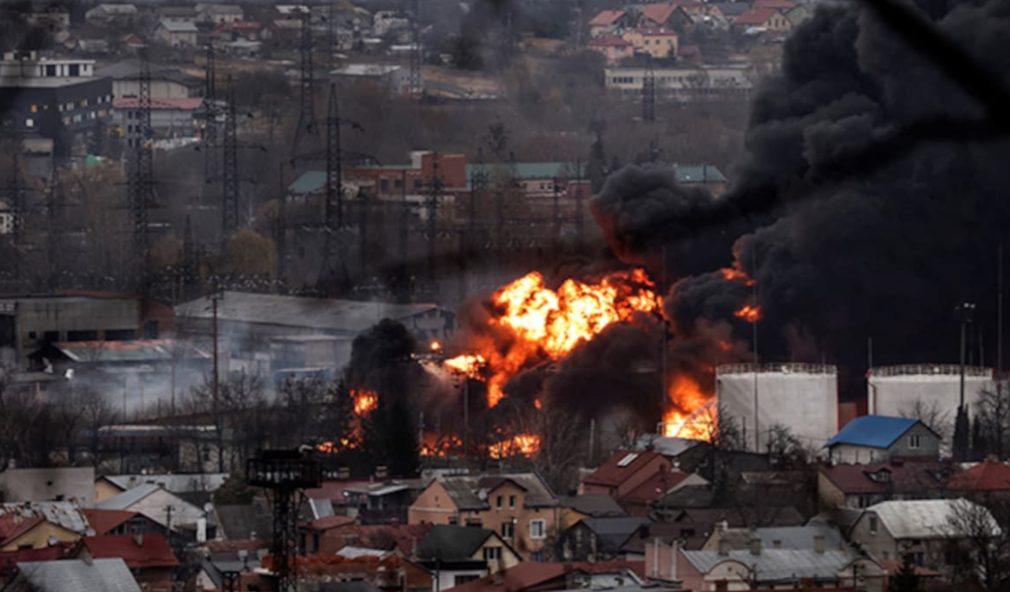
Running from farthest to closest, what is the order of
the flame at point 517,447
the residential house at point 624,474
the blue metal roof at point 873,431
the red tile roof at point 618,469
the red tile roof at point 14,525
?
the flame at point 517,447, the blue metal roof at point 873,431, the red tile roof at point 618,469, the residential house at point 624,474, the red tile roof at point 14,525

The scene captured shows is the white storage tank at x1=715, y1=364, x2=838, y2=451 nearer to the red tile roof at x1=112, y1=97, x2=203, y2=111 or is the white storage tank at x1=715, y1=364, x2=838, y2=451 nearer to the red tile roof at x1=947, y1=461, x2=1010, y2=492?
the red tile roof at x1=947, y1=461, x2=1010, y2=492

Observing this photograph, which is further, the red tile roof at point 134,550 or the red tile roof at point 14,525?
the red tile roof at point 14,525

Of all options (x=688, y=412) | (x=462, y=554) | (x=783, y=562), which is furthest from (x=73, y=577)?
(x=688, y=412)

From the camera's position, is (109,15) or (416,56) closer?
(109,15)

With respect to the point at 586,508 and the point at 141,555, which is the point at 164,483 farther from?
the point at 141,555

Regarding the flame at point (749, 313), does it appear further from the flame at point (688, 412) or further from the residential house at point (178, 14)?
the residential house at point (178, 14)

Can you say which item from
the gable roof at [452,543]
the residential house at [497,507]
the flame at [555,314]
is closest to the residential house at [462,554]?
the gable roof at [452,543]
